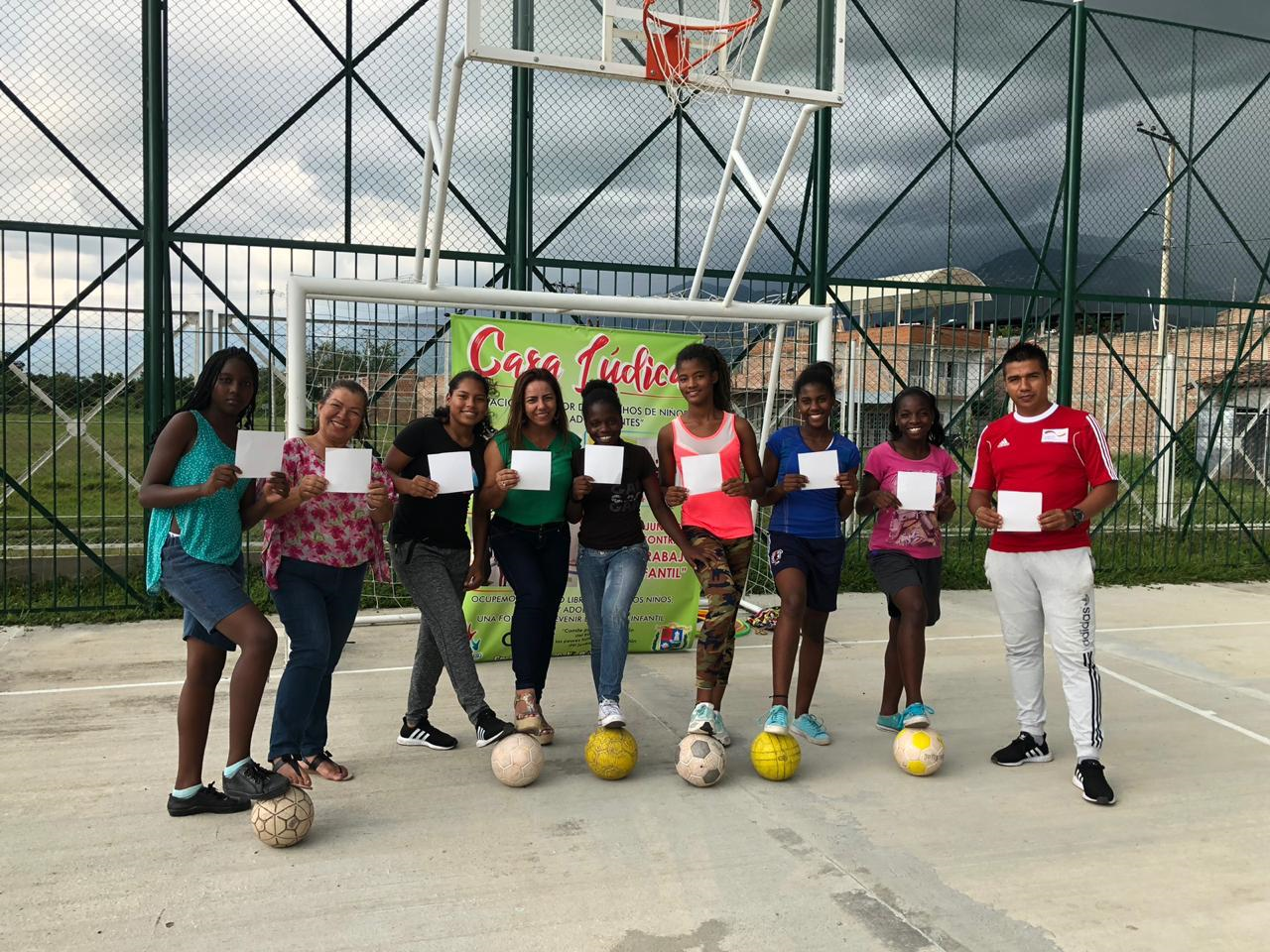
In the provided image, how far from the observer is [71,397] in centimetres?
815

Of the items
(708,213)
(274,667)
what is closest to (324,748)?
(274,667)

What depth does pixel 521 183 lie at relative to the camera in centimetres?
843

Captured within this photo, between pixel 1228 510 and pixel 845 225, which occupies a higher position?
pixel 845 225

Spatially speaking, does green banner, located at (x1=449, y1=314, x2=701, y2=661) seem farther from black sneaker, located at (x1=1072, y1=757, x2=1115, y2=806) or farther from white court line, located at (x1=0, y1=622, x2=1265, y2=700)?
black sneaker, located at (x1=1072, y1=757, x2=1115, y2=806)

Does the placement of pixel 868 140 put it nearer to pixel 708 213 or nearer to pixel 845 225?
pixel 845 225

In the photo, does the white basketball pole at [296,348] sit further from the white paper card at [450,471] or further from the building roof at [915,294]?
the building roof at [915,294]

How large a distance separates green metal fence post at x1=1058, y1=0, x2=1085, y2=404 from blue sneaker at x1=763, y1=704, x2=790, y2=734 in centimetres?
676

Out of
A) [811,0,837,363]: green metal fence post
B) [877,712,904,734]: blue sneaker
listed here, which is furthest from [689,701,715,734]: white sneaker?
[811,0,837,363]: green metal fence post

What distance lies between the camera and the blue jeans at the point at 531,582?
4.86 meters

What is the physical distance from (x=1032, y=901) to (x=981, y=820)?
0.74 m

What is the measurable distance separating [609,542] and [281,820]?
1920 mm

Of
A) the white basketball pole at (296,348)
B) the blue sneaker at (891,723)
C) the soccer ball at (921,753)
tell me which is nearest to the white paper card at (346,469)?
the white basketball pole at (296,348)

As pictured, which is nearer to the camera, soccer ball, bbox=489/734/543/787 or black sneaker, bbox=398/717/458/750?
soccer ball, bbox=489/734/543/787

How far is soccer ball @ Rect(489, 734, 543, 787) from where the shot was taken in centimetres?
442
